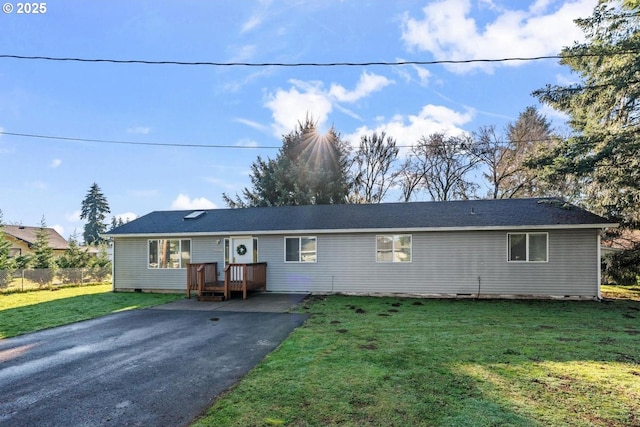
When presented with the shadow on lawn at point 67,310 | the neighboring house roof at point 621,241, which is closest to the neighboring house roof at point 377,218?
the shadow on lawn at point 67,310

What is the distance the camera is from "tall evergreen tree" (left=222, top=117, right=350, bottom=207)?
23.8m

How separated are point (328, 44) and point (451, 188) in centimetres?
1771

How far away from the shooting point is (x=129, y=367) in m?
4.84

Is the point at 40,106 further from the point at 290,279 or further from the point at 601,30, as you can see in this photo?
the point at 601,30

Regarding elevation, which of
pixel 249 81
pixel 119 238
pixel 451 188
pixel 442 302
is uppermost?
pixel 249 81

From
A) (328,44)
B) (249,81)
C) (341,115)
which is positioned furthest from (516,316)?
(341,115)

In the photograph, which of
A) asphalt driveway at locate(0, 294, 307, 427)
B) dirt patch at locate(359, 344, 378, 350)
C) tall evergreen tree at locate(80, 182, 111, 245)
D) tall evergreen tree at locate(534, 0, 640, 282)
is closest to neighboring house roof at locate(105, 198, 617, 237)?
tall evergreen tree at locate(534, 0, 640, 282)

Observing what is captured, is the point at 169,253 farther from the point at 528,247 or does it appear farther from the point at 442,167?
the point at 442,167

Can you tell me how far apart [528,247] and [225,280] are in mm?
10005

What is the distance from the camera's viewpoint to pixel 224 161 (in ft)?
67.8

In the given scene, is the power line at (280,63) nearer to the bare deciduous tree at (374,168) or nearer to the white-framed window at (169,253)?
the white-framed window at (169,253)

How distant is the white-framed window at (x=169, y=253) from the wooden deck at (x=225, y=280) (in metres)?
1.26

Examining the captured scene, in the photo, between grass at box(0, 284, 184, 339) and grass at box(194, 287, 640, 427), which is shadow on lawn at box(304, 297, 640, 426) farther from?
grass at box(0, 284, 184, 339)

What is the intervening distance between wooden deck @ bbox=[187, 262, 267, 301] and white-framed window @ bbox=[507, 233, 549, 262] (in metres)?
8.53
